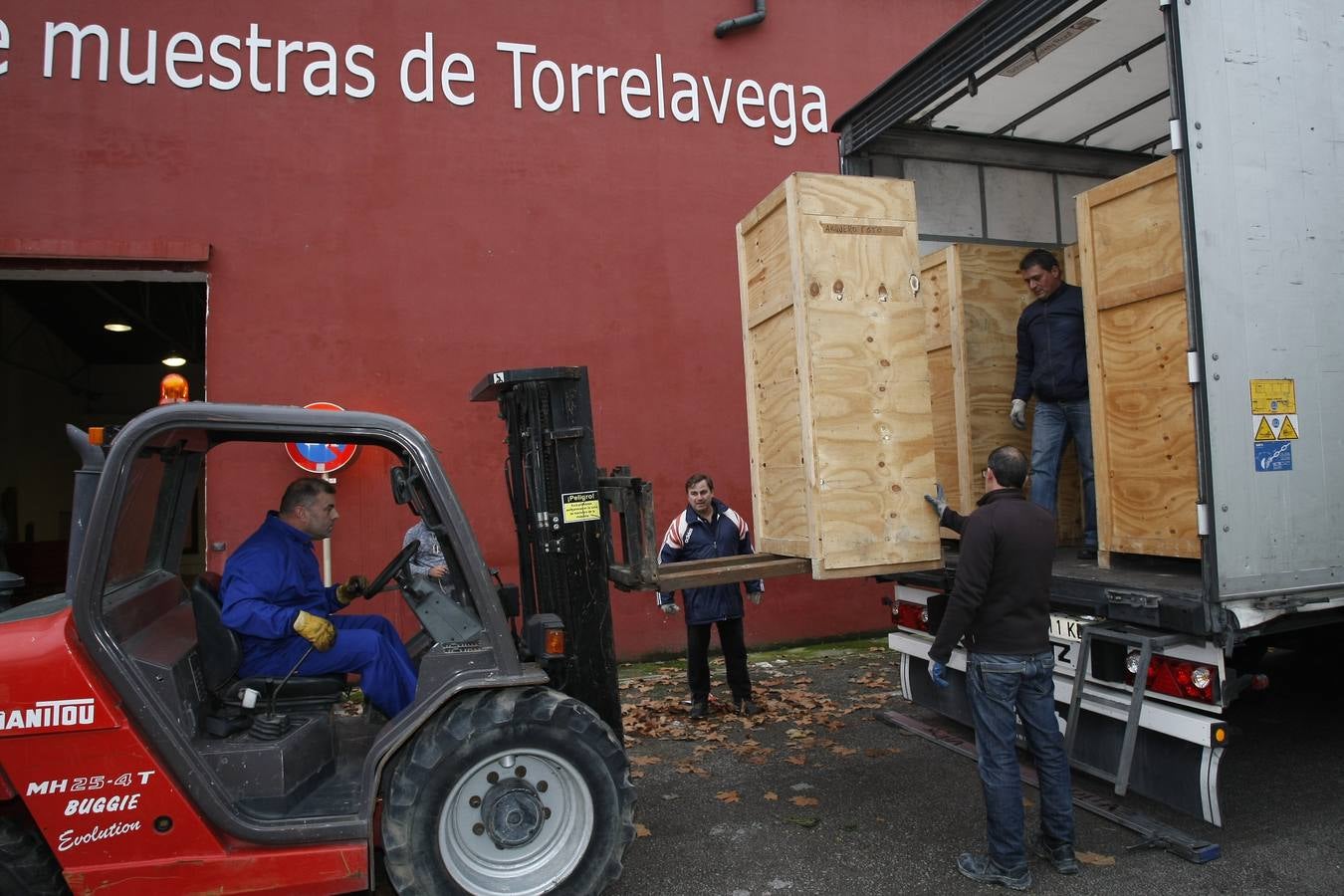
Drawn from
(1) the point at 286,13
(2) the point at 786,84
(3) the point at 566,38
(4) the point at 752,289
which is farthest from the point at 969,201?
(1) the point at 286,13

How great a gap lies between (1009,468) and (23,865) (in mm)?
4102

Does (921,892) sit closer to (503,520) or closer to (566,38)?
(503,520)

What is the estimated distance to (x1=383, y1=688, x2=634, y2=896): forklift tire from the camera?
3.34 m

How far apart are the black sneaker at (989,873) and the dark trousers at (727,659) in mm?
2707

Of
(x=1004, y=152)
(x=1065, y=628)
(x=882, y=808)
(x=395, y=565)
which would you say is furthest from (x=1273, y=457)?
(x=395, y=565)

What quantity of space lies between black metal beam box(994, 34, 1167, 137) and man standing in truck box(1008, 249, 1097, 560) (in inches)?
50.6

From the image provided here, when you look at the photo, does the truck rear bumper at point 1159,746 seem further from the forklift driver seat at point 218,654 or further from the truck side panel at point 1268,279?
the forklift driver seat at point 218,654

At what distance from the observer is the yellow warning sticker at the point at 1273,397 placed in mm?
3746

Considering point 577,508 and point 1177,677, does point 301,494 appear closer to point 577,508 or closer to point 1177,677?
point 577,508

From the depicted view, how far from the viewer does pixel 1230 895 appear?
3588 mm

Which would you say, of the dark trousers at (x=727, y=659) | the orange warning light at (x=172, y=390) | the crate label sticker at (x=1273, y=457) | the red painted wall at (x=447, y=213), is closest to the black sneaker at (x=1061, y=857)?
the crate label sticker at (x=1273, y=457)

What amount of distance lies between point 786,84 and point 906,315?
18.6 ft

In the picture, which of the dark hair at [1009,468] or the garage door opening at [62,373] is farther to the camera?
the garage door opening at [62,373]

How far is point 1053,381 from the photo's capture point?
5332 millimetres
